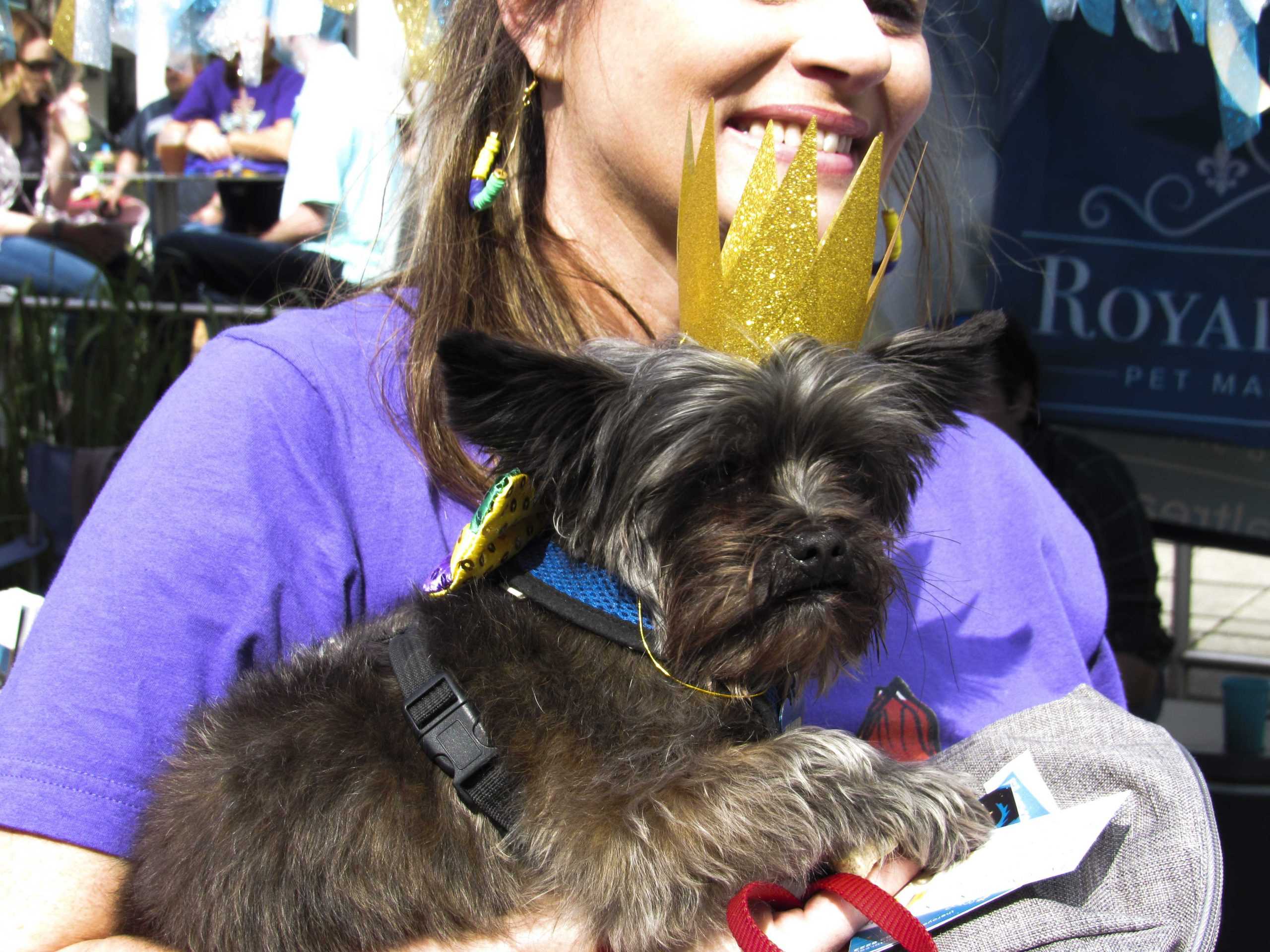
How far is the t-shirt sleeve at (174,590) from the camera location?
1.73 meters

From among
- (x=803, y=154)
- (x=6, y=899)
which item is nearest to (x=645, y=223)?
(x=803, y=154)

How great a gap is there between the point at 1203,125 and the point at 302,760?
4.66m

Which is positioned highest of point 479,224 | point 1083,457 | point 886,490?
point 479,224

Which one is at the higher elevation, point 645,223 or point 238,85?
point 645,223

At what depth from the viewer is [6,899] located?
5.47ft

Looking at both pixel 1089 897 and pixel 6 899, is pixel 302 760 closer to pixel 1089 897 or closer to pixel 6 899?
pixel 6 899

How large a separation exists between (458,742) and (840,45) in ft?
4.94

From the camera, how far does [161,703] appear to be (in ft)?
5.92

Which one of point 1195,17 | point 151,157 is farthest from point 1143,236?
point 151,157

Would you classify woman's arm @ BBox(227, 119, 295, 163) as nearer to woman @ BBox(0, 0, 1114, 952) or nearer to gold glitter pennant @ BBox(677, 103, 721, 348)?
woman @ BBox(0, 0, 1114, 952)

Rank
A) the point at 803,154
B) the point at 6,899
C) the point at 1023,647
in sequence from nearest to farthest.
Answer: the point at 6,899 < the point at 803,154 < the point at 1023,647

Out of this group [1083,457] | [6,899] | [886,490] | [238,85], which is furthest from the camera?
[238,85]

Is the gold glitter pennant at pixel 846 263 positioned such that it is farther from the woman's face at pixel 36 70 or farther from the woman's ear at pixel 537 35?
the woman's face at pixel 36 70

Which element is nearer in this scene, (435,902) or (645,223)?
(435,902)
